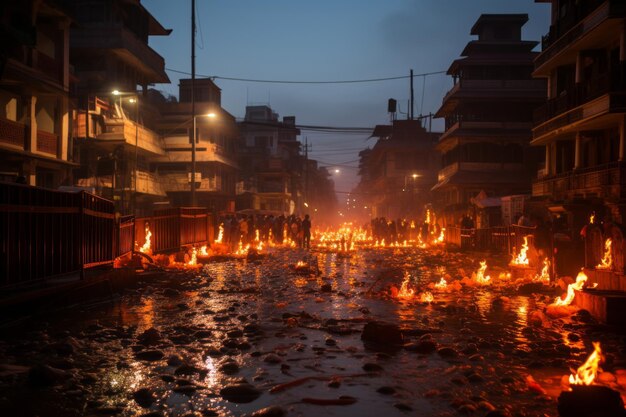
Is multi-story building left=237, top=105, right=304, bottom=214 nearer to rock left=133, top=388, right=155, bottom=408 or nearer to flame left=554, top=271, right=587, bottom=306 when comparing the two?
flame left=554, top=271, right=587, bottom=306

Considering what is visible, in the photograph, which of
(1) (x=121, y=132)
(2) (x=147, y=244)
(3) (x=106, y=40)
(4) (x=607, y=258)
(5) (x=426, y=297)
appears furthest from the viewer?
(3) (x=106, y=40)

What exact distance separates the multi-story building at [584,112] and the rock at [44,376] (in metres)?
23.1

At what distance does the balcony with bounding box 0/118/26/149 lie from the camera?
75.8 ft

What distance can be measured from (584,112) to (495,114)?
70.9ft

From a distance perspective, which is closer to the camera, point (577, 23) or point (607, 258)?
point (607, 258)

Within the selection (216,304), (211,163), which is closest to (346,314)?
(216,304)

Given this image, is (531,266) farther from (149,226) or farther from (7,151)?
(7,151)

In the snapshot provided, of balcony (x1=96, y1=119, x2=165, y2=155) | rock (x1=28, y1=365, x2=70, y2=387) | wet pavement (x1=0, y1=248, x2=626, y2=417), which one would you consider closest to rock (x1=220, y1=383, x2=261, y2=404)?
wet pavement (x1=0, y1=248, x2=626, y2=417)

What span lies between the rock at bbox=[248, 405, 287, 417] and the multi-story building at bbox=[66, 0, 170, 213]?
Answer: 31.1 m

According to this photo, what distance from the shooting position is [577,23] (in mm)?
27328

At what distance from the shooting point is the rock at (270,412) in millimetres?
4695

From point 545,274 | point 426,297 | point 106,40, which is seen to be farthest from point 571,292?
point 106,40

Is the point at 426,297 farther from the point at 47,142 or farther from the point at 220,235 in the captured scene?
the point at 47,142

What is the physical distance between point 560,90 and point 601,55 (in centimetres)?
488
